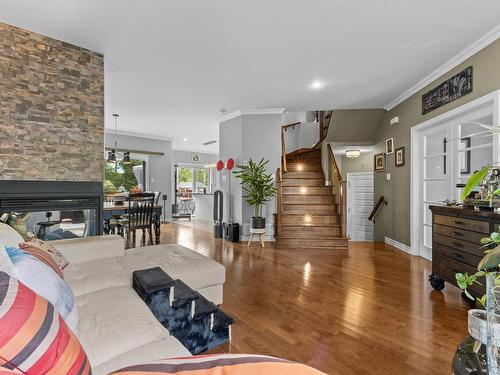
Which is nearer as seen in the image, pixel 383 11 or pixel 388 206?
pixel 383 11

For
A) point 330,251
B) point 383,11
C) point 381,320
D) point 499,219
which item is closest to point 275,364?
point 381,320

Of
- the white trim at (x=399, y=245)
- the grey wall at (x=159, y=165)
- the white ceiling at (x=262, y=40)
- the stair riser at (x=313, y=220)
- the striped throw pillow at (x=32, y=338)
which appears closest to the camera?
the striped throw pillow at (x=32, y=338)

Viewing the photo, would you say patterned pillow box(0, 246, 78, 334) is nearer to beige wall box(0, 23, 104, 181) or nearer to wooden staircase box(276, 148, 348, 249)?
beige wall box(0, 23, 104, 181)

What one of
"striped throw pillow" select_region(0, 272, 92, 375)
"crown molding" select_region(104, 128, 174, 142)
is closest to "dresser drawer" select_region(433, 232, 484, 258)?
"striped throw pillow" select_region(0, 272, 92, 375)

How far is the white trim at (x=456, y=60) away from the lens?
2.80 metres

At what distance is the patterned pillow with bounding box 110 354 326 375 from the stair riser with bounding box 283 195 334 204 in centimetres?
508

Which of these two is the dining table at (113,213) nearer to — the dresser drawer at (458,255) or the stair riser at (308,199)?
the stair riser at (308,199)

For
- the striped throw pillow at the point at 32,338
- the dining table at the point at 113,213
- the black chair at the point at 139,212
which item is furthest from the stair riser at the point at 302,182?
the striped throw pillow at the point at 32,338

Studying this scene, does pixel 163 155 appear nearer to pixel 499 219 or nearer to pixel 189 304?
pixel 189 304

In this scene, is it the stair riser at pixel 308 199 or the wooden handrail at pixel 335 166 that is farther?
the stair riser at pixel 308 199

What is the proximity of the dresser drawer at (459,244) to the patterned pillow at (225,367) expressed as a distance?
2.33m

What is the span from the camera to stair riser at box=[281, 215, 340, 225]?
5.25 metres

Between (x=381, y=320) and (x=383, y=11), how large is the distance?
2843mm

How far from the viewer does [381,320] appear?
2.16 m
